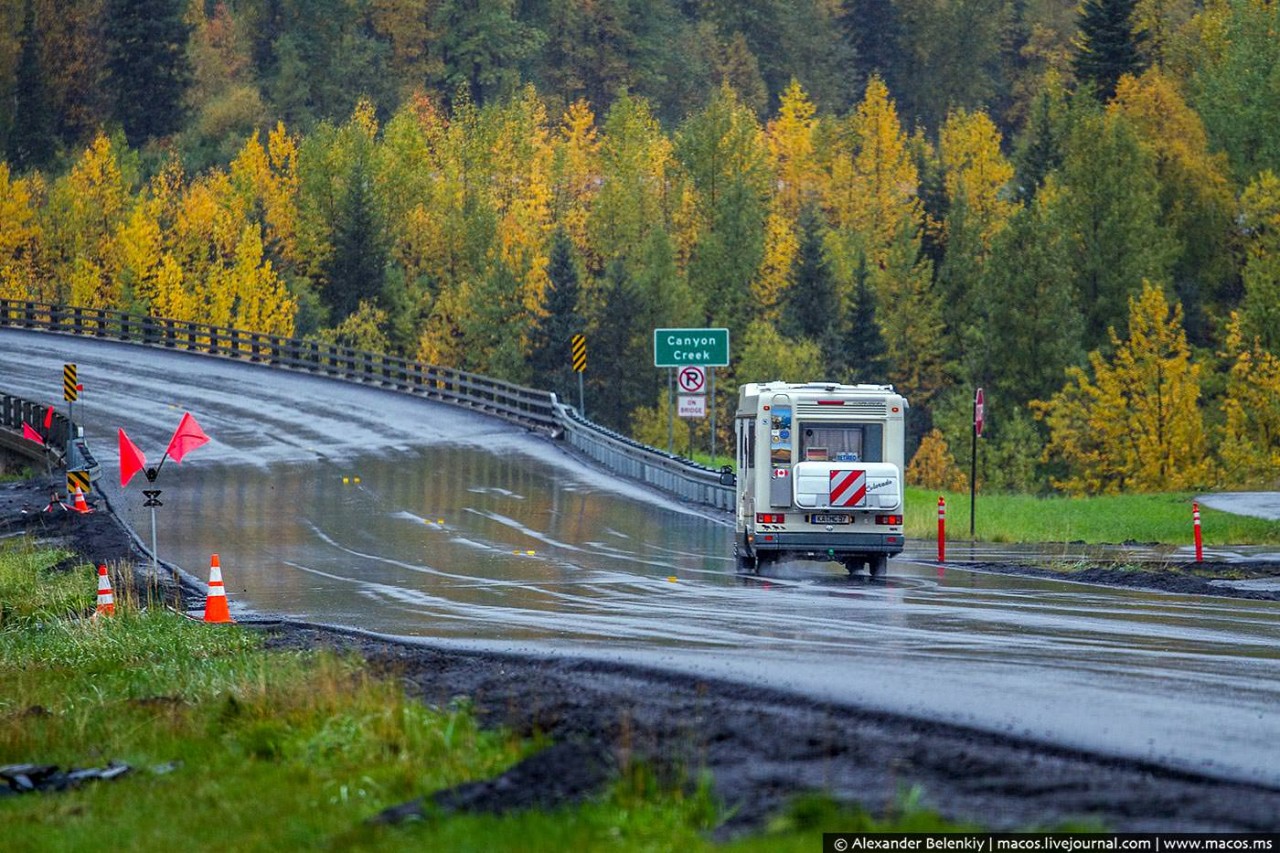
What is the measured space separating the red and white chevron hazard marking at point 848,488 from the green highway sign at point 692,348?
19.5 meters

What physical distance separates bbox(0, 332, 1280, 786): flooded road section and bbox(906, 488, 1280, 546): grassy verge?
5.57 meters

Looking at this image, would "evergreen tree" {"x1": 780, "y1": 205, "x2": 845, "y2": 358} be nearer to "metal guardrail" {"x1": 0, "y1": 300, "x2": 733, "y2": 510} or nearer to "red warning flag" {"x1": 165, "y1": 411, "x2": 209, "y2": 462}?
"metal guardrail" {"x1": 0, "y1": 300, "x2": 733, "y2": 510}

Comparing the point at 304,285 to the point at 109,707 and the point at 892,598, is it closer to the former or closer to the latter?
the point at 892,598

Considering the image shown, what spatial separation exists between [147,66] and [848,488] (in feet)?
322

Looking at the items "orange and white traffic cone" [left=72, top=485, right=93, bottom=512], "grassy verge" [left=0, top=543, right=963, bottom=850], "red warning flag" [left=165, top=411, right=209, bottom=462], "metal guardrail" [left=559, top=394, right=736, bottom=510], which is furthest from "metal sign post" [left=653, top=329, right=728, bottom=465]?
"grassy verge" [left=0, top=543, right=963, bottom=850]

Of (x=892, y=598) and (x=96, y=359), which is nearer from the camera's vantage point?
(x=892, y=598)

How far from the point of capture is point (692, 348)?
151ft

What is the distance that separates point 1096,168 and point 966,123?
2508 cm

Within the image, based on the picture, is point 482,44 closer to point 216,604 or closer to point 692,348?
point 692,348

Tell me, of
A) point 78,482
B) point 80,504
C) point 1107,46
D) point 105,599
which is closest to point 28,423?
point 78,482

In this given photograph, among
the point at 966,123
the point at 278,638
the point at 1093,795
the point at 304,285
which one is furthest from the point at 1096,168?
the point at 1093,795

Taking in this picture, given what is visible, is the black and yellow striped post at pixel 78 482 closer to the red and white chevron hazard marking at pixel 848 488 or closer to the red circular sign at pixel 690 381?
the red circular sign at pixel 690 381

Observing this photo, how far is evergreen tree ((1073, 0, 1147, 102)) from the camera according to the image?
10119 centimetres

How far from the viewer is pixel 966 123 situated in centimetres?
10712
